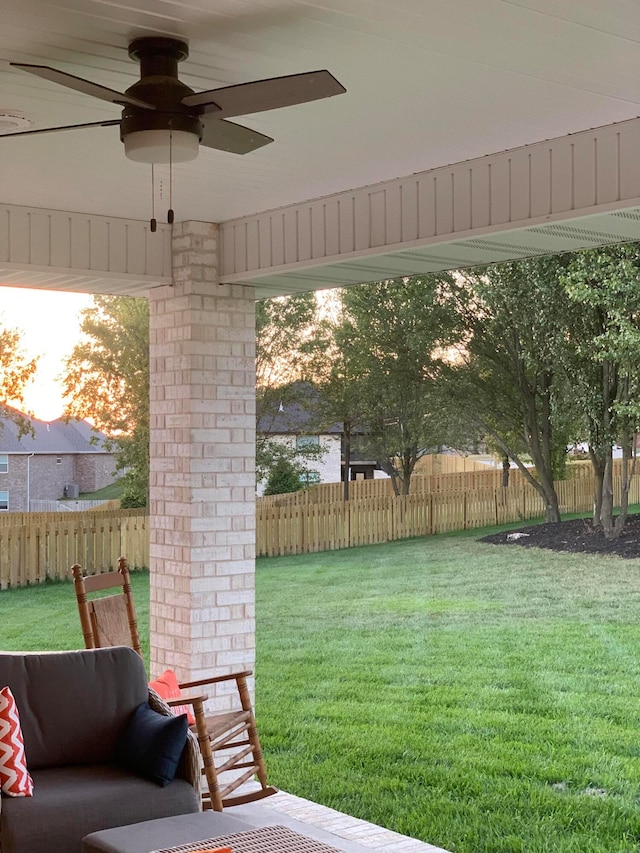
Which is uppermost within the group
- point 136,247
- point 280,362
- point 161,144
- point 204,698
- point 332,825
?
point 136,247

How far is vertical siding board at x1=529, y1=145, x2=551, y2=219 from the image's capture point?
3.65 m

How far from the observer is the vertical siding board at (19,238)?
4.67m

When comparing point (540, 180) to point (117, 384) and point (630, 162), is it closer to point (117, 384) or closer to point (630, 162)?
point (630, 162)

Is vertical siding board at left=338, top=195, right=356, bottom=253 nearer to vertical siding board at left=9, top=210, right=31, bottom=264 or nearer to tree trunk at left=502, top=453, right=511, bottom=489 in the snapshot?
vertical siding board at left=9, top=210, right=31, bottom=264

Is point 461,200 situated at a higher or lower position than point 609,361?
higher

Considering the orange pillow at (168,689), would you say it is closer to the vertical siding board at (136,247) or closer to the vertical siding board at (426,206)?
the vertical siding board at (136,247)

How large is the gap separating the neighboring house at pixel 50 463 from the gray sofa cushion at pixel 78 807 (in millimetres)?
3077

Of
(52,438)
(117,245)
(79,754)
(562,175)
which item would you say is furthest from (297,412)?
(562,175)

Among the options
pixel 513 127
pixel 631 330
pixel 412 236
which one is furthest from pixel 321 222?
pixel 631 330

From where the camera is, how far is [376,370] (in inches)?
270

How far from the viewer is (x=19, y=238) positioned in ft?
15.4

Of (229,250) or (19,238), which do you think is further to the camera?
(229,250)

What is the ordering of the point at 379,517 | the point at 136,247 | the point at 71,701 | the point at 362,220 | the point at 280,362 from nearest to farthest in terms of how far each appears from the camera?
the point at 71,701, the point at 362,220, the point at 136,247, the point at 280,362, the point at 379,517

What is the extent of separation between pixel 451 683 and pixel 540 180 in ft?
12.9
